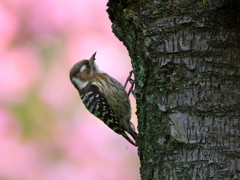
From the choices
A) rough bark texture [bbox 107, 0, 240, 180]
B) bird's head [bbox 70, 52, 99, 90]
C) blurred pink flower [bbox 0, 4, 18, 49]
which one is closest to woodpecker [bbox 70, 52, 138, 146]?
bird's head [bbox 70, 52, 99, 90]

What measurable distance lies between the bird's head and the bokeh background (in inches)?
11.5

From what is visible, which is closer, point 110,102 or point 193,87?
point 193,87

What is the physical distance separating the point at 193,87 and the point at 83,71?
1.93 meters

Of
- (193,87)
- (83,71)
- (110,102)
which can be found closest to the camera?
(193,87)

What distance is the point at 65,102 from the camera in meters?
4.39

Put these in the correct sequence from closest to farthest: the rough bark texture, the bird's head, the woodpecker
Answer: the rough bark texture
the woodpecker
the bird's head

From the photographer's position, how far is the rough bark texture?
89.9 inches

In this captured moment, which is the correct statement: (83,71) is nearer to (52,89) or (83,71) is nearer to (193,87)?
(52,89)

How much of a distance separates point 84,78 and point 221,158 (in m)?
2.12

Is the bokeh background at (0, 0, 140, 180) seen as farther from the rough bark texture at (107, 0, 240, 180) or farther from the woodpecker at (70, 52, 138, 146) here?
the rough bark texture at (107, 0, 240, 180)

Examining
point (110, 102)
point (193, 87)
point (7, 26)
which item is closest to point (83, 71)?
point (110, 102)

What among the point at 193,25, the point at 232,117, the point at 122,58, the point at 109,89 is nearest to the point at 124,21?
the point at 193,25

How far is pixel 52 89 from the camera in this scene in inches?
173

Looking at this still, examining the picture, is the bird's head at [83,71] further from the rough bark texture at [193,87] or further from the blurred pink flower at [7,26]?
the rough bark texture at [193,87]
